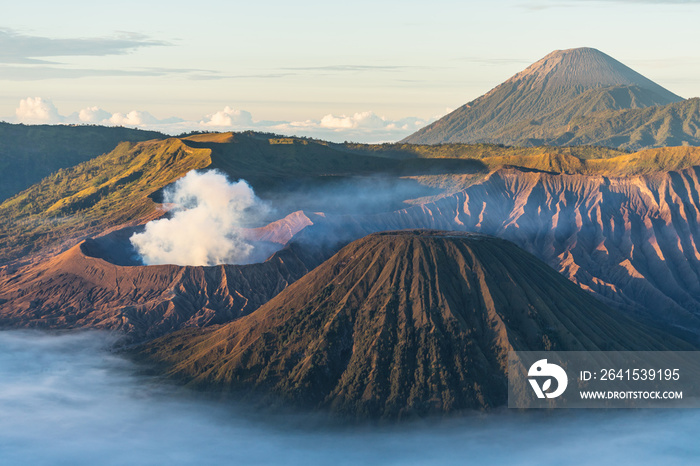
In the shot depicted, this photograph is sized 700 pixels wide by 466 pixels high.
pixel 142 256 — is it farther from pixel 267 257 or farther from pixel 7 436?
pixel 7 436

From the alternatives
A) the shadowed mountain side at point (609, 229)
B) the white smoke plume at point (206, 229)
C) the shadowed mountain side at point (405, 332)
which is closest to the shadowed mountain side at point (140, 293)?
the white smoke plume at point (206, 229)

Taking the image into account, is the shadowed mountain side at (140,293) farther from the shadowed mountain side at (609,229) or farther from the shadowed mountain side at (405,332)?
the shadowed mountain side at (405,332)

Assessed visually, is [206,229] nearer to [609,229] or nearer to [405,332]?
[405,332]

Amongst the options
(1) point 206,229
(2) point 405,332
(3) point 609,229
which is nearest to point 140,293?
(1) point 206,229

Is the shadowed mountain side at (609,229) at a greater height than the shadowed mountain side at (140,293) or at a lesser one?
greater

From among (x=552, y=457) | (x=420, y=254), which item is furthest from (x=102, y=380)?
(x=552, y=457)
